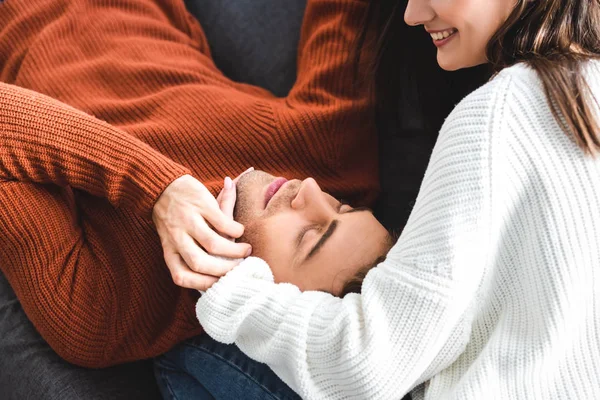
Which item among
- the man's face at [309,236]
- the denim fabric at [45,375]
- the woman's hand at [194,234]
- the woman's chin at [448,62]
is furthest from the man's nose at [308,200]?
the denim fabric at [45,375]

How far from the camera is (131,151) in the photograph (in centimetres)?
108

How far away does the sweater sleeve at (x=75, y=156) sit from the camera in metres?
1.06

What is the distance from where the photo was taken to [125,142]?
3.57 ft

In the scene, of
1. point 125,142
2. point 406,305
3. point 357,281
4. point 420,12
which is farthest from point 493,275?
point 125,142

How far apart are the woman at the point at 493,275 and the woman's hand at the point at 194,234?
0.07 m

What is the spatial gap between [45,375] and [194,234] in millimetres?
405

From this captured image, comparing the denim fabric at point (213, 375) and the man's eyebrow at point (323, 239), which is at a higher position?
the man's eyebrow at point (323, 239)

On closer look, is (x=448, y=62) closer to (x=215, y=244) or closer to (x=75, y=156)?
(x=215, y=244)

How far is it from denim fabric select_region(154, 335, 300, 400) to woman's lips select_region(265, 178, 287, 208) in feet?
0.94

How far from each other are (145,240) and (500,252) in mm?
641

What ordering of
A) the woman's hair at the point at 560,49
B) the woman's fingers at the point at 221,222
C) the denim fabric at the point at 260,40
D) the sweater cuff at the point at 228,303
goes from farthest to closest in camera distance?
the denim fabric at the point at 260,40, the woman's fingers at the point at 221,222, the sweater cuff at the point at 228,303, the woman's hair at the point at 560,49

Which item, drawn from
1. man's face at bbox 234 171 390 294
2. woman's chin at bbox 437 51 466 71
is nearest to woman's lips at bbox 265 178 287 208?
man's face at bbox 234 171 390 294

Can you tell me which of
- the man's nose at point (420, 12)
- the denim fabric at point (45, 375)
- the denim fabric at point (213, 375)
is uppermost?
the man's nose at point (420, 12)

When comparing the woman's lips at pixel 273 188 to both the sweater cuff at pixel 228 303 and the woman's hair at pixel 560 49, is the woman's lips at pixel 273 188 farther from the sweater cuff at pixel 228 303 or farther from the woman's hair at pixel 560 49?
the woman's hair at pixel 560 49
